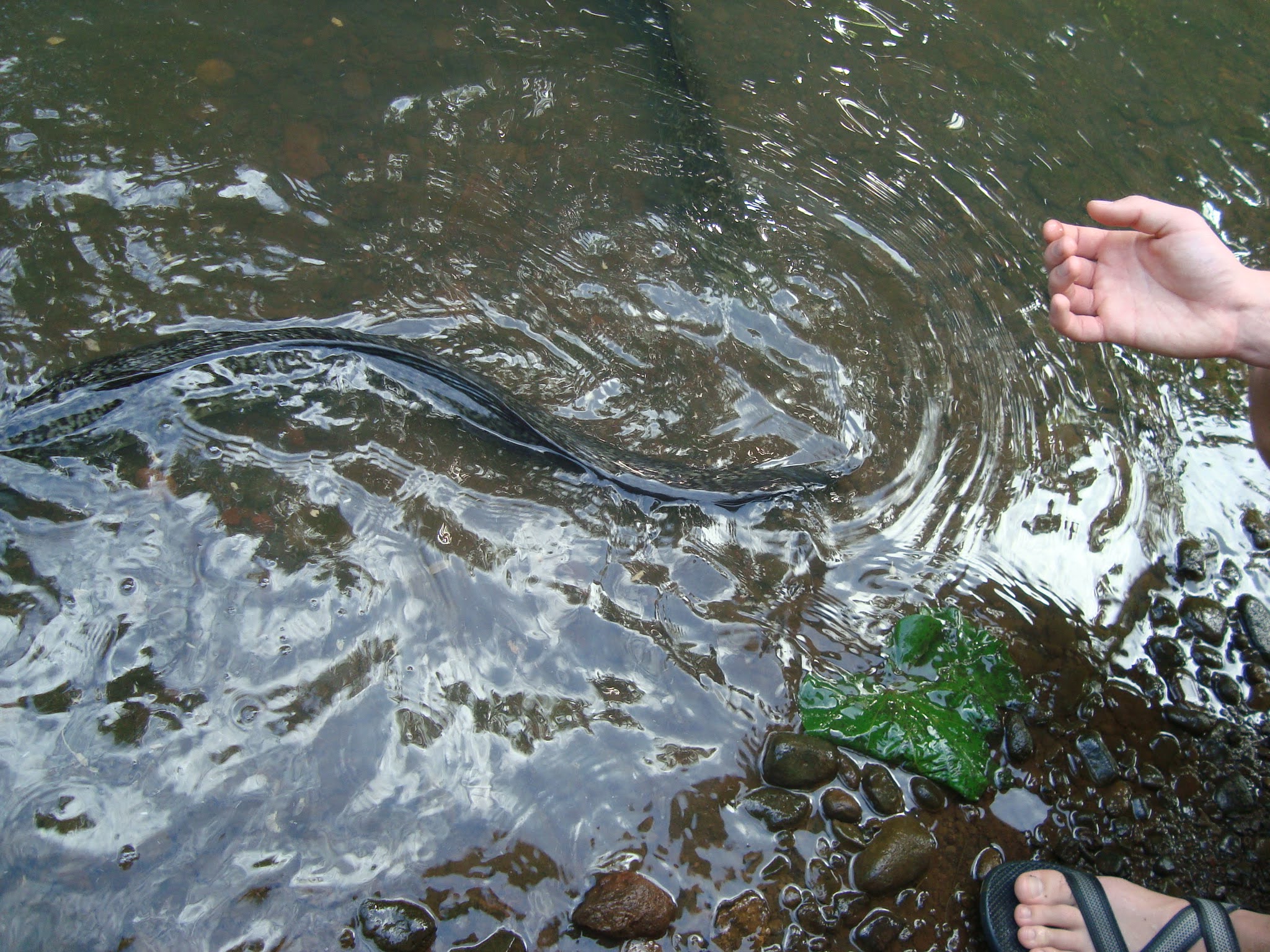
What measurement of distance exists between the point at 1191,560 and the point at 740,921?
89.8 inches

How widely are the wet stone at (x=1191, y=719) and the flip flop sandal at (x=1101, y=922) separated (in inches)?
22.3

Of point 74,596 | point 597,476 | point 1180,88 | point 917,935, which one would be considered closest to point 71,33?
point 74,596

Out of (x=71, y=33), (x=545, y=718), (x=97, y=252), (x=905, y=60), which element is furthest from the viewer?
(x=905, y=60)

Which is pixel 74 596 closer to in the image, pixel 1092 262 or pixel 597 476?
pixel 597 476

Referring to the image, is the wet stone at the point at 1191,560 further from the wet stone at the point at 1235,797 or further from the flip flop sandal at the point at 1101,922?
the flip flop sandal at the point at 1101,922

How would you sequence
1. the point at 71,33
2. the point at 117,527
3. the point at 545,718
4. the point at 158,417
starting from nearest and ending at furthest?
the point at 545,718, the point at 117,527, the point at 158,417, the point at 71,33

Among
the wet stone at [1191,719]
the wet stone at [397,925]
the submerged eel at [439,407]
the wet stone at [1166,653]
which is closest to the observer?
the wet stone at [397,925]

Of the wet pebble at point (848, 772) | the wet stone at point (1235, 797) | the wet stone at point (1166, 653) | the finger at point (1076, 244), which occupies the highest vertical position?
the finger at point (1076, 244)

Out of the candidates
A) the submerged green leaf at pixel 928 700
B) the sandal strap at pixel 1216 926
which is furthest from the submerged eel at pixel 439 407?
the sandal strap at pixel 1216 926

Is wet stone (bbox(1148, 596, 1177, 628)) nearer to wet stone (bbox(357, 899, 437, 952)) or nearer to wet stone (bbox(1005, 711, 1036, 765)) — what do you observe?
wet stone (bbox(1005, 711, 1036, 765))

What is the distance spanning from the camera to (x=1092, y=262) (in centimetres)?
253

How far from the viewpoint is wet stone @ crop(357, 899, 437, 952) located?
7.03ft

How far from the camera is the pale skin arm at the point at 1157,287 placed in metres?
2.27

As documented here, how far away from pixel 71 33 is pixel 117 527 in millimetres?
2968
